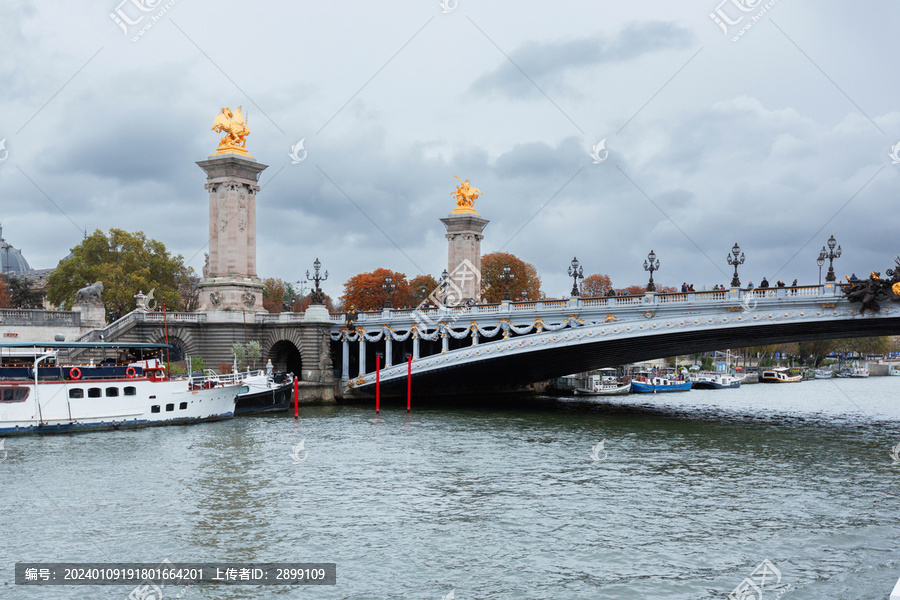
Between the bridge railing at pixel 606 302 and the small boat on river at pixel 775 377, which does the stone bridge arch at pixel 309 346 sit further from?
the small boat on river at pixel 775 377

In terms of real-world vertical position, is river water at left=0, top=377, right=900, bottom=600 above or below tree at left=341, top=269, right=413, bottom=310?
below

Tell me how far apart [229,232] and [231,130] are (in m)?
6.46

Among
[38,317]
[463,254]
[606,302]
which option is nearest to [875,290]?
[606,302]

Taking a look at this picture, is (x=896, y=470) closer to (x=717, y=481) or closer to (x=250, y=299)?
(x=717, y=481)

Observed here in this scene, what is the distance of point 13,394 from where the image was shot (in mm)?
35625

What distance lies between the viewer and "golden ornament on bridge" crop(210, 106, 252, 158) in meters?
56.5

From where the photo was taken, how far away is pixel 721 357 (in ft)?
456

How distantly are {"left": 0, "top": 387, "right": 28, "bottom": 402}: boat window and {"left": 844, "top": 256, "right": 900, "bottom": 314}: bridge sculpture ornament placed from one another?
34212 mm

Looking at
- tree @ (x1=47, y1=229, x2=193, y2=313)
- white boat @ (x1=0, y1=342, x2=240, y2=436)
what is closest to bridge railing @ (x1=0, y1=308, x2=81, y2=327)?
white boat @ (x1=0, y1=342, x2=240, y2=436)

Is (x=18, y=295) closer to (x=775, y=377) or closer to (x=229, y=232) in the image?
(x=229, y=232)

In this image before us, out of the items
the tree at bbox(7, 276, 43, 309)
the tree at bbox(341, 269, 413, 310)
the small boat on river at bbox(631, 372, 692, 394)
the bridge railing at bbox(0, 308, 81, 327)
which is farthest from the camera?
the tree at bbox(341, 269, 413, 310)
